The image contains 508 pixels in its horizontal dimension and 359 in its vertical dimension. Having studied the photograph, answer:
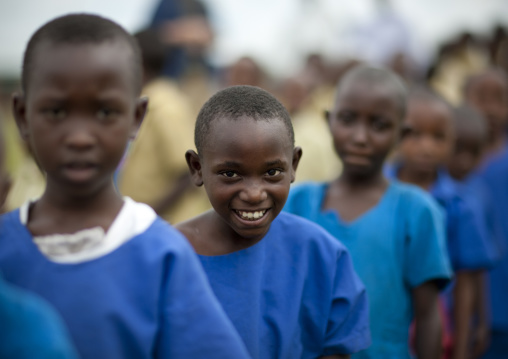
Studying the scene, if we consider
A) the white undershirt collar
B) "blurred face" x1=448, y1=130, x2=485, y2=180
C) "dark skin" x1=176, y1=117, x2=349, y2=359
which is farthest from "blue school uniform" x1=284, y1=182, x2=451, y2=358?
"blurred face" x1=448, y1=130, x2=485, y2=180

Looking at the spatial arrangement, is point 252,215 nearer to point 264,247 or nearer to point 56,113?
point 264,247

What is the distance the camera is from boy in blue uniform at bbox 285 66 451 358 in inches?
103

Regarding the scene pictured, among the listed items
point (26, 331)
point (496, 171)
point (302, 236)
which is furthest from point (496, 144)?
point (26, 331)

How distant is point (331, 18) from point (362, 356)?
6.96 meters

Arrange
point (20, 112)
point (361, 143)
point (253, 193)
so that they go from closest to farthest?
point (20, 112) → point (253, 193) → point (361, 143)

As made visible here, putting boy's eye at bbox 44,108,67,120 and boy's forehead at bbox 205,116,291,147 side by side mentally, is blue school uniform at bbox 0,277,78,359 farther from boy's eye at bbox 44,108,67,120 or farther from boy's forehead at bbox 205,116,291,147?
boy's forehead at bbox 205,116,291,147

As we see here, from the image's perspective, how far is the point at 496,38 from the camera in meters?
8.23

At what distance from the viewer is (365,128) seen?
281 cm

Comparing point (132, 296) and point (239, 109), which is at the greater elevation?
point (239, 109)

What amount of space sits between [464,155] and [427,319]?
2097 mm

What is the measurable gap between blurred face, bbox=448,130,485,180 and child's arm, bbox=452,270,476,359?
99cm

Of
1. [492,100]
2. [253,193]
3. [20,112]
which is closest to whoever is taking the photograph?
[20,112]

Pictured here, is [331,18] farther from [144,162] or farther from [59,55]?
[59,55]

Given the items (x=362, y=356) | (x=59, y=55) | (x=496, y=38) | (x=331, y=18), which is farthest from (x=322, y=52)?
(x=59, y=55)
